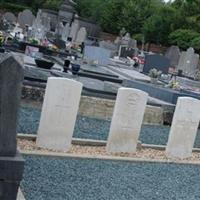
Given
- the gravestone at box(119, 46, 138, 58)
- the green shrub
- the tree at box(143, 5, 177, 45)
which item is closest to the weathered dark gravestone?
the gravestone at box(119, 46, 138, 58)

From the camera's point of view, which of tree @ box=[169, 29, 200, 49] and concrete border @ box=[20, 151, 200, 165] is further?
tree @ box=[169, 29, 200, 49]

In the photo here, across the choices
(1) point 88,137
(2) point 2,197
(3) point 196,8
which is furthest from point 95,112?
(3) point 196,8

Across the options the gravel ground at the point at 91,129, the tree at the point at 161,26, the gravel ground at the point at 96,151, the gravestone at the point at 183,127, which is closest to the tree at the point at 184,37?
the tree at the point at 161,26

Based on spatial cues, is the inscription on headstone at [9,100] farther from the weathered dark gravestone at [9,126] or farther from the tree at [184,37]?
the tree at [184,37]

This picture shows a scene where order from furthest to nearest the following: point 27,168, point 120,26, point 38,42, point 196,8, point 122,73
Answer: point 120,26
point 196,8
point 38,42
point 122,73
point 27,168

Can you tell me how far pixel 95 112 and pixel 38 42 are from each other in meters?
10.6

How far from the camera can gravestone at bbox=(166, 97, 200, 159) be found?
25.9 ft

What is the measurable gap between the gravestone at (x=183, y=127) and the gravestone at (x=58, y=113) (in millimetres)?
1973

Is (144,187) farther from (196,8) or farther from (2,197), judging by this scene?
(196,8)

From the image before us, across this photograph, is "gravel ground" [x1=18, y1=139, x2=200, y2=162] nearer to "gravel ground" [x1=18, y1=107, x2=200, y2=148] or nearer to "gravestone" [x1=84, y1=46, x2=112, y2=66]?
"gravel ground" [x1=18, y1=107, x2=200, y2=148]

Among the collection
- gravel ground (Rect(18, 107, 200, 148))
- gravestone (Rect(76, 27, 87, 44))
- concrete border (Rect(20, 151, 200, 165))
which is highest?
gravestone (Rect(76, 27, 87, 44))

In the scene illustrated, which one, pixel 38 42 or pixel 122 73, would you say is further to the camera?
pixel 38 42

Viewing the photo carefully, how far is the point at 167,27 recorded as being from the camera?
46.6m

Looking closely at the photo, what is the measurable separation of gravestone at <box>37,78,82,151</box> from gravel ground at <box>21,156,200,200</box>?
465 mm
